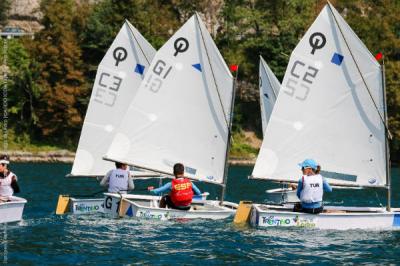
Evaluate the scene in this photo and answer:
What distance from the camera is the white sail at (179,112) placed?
3397 centimetres

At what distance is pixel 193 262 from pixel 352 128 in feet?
37.7

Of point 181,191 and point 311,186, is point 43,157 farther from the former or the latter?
point 311,186

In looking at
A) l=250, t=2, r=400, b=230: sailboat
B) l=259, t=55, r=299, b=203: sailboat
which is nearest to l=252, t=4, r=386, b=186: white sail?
l=250, t=2, r=400, b=230: sailboat

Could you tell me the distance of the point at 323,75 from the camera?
31766 mm

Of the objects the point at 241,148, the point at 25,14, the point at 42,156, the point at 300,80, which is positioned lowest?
the point at 300,80

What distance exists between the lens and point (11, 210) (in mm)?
28641

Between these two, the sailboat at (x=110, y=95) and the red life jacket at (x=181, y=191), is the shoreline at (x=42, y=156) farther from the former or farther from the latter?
the red life jacket at (x=181, y=191)

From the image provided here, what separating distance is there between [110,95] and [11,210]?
12360mm

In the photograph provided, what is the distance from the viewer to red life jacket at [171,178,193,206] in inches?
1153

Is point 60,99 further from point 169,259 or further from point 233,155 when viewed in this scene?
point 169,259

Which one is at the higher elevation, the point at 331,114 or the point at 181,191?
the point at 331,114

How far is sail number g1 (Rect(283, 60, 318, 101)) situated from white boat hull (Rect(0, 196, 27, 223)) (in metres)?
10.7

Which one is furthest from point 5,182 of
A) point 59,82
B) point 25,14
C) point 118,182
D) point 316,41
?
point 25,14

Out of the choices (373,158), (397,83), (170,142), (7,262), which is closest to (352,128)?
(373,158)
